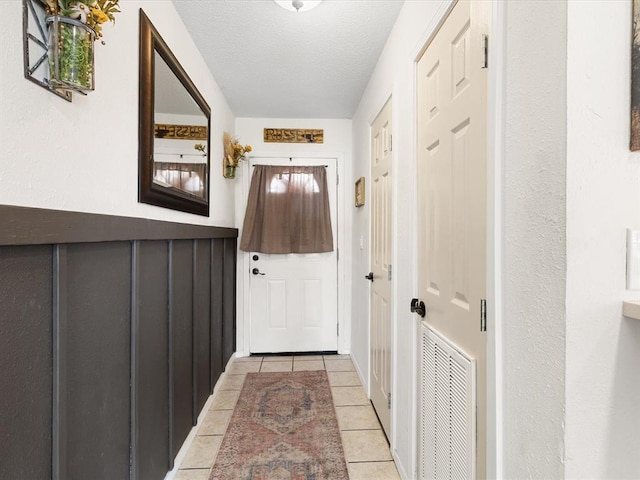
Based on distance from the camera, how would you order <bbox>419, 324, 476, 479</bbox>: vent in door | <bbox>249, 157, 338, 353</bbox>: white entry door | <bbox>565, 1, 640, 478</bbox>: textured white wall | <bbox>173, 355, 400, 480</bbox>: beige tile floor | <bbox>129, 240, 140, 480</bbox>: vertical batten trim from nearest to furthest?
<bbox>565, 1, 640, 478</bbox>: textured white wall, <bbox>419, 324, 476, 479</bbox>: vent in door, <bbox>129, 240, 140, 480</bbox>: vertical batten trim, <bbox>173, 355, 400, 480</bbox>: beige tile floor, <bbox>249, 157, 338, 353</bbox>: white entry door

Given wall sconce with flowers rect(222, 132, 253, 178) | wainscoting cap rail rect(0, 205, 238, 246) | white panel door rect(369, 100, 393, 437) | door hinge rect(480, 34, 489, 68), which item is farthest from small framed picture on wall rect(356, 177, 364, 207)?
door hinge rect(480, 34, 489, 68)

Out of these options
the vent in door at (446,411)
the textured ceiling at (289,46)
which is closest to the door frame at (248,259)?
the textured ceiling at (289,46)

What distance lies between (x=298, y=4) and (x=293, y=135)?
1702mm

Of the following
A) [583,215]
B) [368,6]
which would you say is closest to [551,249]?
[583,215]

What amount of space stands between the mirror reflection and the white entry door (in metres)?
1.26

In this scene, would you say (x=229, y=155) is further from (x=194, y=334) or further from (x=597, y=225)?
(x=597, y=225)

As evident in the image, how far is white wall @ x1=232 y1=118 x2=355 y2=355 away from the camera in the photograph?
3.29 meters

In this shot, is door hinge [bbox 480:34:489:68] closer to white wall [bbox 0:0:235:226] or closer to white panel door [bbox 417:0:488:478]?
white panel door [bbox 417:0:488:478]

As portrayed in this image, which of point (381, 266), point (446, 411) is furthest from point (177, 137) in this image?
point (446, 411)

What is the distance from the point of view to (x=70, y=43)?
80 centimetres

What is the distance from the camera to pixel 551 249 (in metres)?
0.68

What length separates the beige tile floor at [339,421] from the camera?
1.72 meters

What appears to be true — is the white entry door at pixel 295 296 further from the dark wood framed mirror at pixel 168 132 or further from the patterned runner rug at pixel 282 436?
the dark wood framed mirror at pixel 168 132

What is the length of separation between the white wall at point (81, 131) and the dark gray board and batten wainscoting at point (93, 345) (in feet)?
0.25
